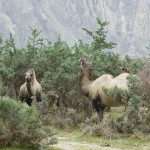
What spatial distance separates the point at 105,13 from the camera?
188 metres

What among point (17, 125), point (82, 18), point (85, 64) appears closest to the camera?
point (17, 125)

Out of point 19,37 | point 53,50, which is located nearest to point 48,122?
point 53,50

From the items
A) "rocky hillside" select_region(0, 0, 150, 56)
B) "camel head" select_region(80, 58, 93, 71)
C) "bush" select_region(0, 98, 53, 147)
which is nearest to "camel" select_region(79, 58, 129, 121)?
"camel head" select_region(80, 58, 93, 71)

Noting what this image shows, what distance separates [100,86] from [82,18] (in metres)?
182

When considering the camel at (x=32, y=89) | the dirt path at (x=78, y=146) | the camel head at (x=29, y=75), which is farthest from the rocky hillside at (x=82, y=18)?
the dirt path at (x=78, y=146)

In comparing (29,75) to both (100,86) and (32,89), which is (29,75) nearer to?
(32,89)

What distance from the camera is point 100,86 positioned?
57.2 ft

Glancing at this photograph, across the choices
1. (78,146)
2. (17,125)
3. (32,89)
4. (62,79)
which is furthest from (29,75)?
(17,125)

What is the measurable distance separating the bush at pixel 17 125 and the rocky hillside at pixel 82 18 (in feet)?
536

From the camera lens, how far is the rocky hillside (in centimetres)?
18075

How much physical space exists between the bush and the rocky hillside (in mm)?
163427

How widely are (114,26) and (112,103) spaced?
17890 cm

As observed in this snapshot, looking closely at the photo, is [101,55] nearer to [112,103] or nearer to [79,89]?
[79,89]

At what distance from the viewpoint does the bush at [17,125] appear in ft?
37.7
